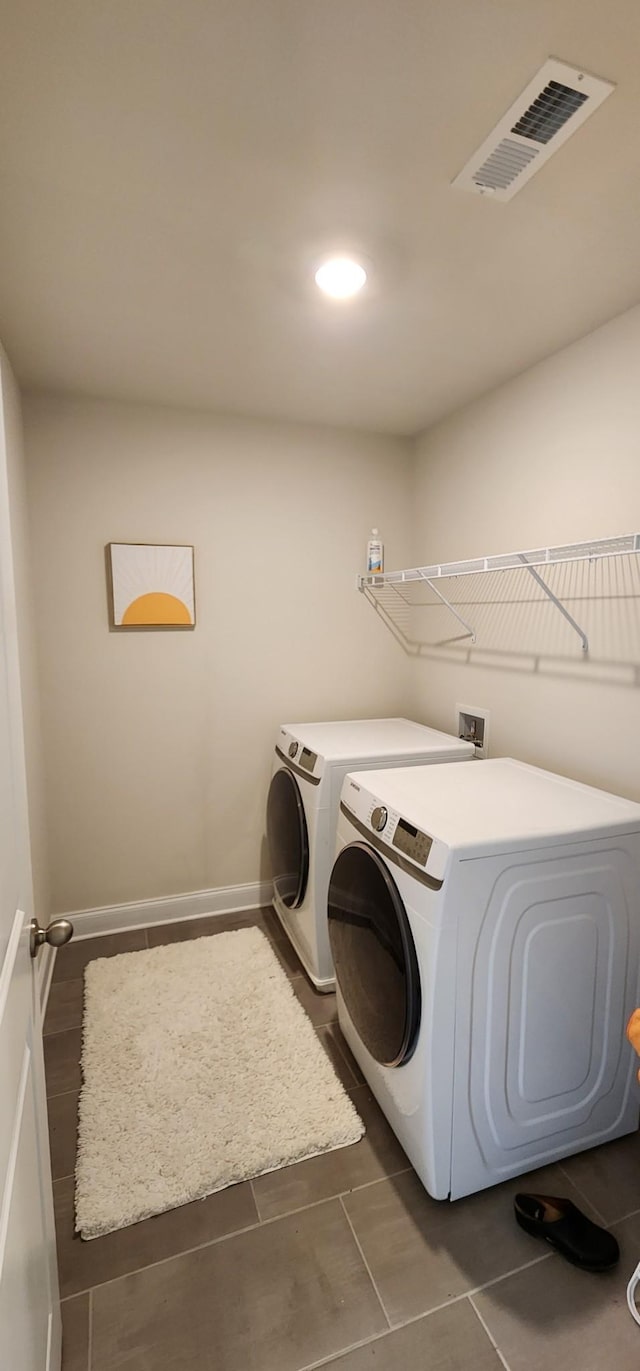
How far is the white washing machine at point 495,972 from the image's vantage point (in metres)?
1.24

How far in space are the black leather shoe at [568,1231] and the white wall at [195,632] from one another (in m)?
1.71

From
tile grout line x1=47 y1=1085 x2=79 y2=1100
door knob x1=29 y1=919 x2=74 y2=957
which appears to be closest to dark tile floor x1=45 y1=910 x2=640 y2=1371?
Answer: tile grout line x1=47 y1=1085 x2=79 y2=1100

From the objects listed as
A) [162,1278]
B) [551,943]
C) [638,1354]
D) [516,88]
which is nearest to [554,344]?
[516,88]

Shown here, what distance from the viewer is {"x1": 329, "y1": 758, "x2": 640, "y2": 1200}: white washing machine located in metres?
1.24

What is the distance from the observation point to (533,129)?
1038 mm

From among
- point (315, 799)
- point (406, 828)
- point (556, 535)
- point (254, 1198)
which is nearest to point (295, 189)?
point (556, 535)

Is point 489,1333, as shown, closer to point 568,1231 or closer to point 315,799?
point 568,1231

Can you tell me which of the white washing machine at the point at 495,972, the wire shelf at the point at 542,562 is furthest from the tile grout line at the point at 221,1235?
the wire shelf at the point at 542,562

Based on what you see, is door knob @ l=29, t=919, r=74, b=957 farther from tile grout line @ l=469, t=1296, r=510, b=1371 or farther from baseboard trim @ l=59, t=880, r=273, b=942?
baseboard trim @ l=59, t=880, r=273, b=942

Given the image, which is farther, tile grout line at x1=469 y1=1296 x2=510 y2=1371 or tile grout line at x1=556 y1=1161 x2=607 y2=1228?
tile grout line at x1=556 y1=1161 x2=607 y2=1228

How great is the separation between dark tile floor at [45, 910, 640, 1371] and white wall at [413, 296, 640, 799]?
43.9 inches

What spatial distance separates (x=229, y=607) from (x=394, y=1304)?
2.24m

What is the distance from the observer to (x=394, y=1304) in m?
1.16

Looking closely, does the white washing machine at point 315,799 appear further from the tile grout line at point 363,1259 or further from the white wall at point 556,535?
the tile grout line at point 363,1259
